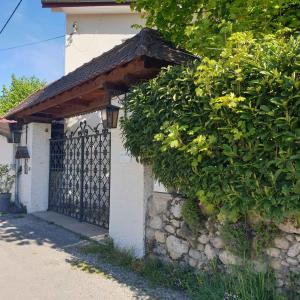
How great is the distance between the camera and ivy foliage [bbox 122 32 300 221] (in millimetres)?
3125

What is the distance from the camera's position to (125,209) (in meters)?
5.83

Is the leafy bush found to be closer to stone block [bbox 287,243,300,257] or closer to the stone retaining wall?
the stone retaining wall

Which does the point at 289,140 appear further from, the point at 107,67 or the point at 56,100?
the point at 56,100

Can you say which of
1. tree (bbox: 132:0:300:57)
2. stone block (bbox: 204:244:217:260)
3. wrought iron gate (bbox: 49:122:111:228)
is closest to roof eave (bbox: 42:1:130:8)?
wrought iron gate (bbox: 49:122:111:228)

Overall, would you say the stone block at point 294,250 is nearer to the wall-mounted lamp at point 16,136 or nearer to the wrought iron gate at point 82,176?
the wrought iron gate at point 82,176

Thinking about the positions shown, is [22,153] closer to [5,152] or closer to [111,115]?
[5,152]

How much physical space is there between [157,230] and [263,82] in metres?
2.78

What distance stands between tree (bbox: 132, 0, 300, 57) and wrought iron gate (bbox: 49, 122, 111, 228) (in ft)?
9.51

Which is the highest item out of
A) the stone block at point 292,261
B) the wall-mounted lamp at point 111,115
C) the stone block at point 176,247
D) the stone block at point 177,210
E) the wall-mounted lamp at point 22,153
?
the wall-mounted lamp at point 111,115

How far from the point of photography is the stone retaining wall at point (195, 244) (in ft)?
11.2

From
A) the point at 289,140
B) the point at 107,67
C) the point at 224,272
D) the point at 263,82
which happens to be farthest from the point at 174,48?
the point at 224,272

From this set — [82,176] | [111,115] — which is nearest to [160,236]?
[111,115]

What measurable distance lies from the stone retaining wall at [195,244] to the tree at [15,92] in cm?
1646

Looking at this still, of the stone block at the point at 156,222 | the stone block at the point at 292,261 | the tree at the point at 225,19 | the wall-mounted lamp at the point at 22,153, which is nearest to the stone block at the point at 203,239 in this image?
the stone block at the point at 156,222
